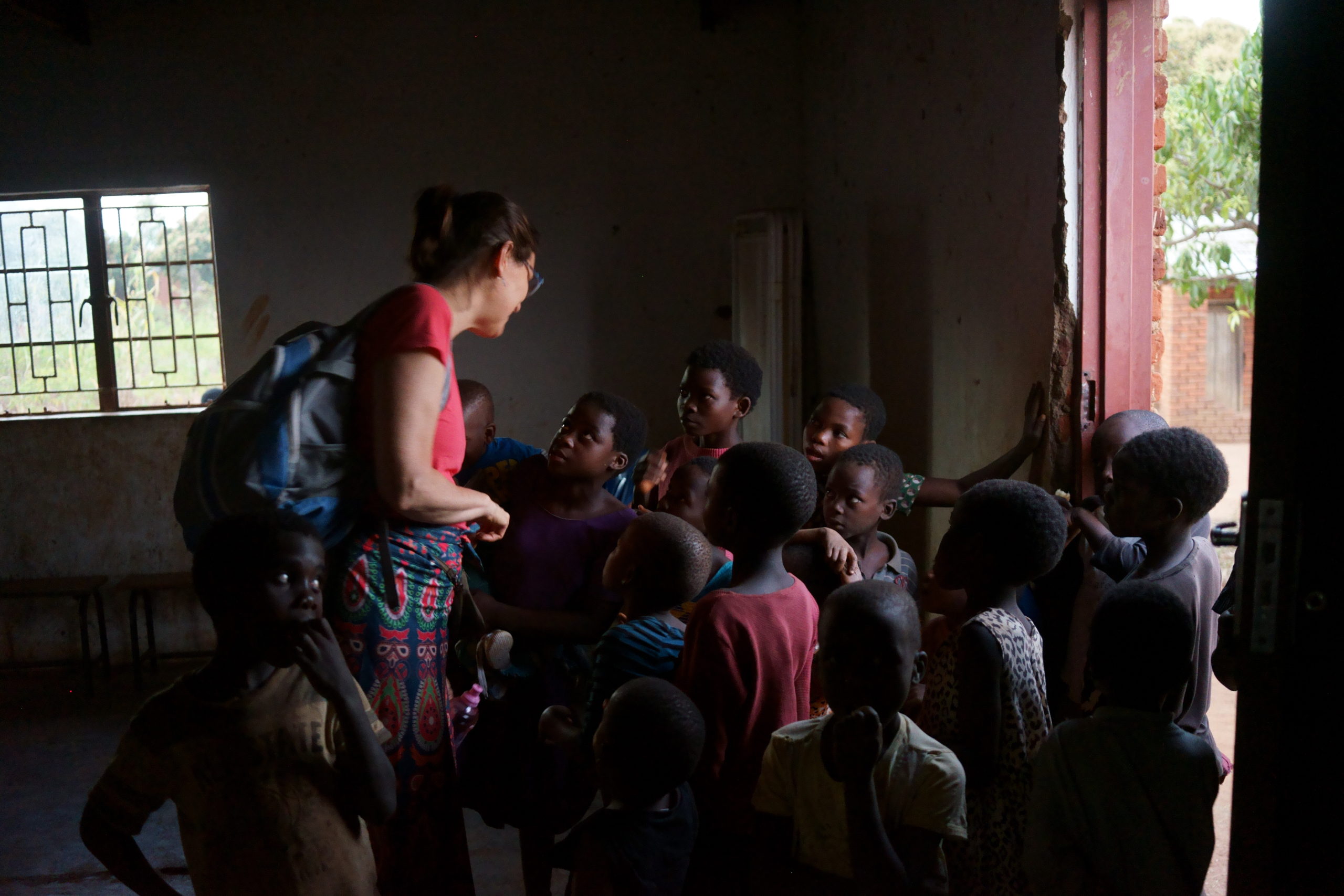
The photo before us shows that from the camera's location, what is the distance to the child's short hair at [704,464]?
8.04ft

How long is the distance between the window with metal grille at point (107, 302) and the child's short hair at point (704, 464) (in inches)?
164

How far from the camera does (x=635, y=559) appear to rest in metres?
1.88

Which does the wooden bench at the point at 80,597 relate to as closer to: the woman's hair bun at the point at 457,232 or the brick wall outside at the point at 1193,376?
the woman's hair bun at the point at 457,232

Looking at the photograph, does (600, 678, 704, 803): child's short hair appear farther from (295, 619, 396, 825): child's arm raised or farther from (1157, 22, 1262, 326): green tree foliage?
(1157, 22, 1262, 326): green tree foliage

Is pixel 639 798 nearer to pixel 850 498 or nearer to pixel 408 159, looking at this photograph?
pixel 850 498

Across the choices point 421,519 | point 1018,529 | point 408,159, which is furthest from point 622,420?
point 408,159

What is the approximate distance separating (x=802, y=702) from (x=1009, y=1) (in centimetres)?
215

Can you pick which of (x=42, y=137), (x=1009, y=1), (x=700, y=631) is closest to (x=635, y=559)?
(x=700, y=631)

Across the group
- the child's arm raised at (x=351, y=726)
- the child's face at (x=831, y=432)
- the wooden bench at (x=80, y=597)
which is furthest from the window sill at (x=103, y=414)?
the child's arm raised at (x=351, y=726)

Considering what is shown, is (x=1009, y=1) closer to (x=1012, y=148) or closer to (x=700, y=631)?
(x=1012, y=148)

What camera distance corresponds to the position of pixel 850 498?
242 centimetres

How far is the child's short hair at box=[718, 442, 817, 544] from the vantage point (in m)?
1.82

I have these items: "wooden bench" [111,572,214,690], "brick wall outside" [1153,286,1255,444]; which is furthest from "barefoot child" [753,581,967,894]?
"brick wall outside" [1153,286,1255,444]

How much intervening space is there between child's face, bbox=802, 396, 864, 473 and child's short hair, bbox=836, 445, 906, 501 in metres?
0.33
